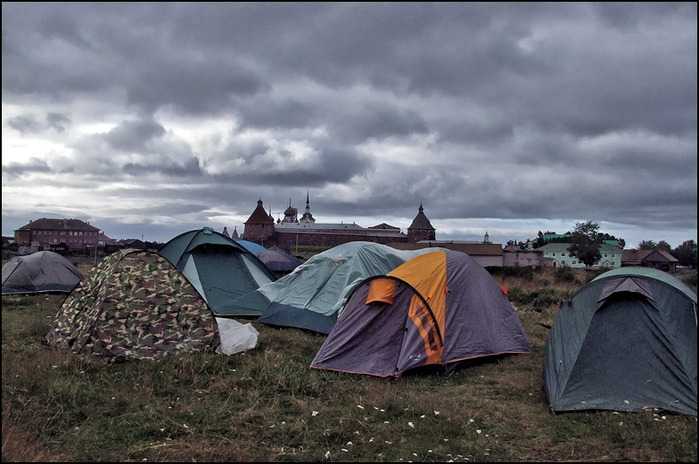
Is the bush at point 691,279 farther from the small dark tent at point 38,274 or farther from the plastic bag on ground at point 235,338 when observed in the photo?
the small dark tent at point 38,274

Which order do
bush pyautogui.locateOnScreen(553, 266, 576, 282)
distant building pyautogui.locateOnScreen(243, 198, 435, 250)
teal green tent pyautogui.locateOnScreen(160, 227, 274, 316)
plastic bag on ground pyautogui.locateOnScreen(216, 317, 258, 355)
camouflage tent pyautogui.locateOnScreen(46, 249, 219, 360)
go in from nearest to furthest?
camouflage tent pyautogui.locateOnScreen(46, 249, 219, 360), plastic bag on ground pyautogui.locateOnScreen(216, 317, 258, 355), teal green tent pyautogui.locateOnScreen(160, 227, 274, 316), bush pyautogui.locateOnScreen(553, 266, 576, 282), distant building pyautogui.locateOnScreen(243, 198, 435, 250)

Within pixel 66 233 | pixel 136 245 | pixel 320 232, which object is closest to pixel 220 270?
pixel 136 245

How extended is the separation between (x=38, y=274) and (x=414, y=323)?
42.4 feet

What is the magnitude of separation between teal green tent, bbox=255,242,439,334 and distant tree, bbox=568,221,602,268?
104 feet

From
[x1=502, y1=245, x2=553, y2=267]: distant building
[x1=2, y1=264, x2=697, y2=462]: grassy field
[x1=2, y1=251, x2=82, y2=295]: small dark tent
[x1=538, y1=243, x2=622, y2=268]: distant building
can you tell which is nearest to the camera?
[x1=2, y1=264, x2=697, y2=462]: grassy field

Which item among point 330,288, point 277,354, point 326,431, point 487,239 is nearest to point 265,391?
point 326,431

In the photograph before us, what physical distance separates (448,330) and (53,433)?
5.23 m

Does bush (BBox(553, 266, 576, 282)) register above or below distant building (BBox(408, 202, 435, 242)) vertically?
below

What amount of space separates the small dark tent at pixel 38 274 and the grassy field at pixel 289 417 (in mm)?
9053

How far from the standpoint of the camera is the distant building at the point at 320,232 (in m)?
81.9

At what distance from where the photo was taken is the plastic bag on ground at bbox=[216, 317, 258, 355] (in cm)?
884

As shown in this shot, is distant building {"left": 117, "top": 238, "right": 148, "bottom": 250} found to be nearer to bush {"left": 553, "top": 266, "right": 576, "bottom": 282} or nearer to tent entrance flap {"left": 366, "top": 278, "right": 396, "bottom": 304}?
tent entrance flap {"left": 366, "top": 278, "right": 396, "bottom": 304}

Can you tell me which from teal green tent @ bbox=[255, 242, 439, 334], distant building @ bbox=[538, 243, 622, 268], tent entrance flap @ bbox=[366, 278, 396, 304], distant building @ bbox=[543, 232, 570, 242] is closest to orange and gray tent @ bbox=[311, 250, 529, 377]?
tent entrance flap @ bbox=[366, 278, 396, 304]

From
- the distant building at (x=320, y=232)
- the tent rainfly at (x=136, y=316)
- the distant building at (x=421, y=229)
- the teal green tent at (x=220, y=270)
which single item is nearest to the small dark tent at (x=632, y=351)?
the tent rainfly at (x=136, y=316)
